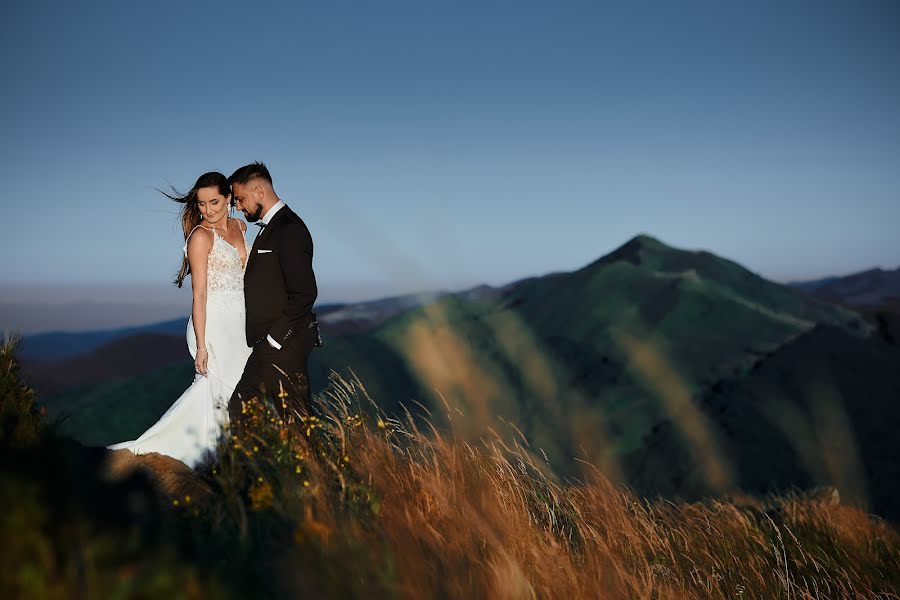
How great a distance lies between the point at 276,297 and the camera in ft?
16.2

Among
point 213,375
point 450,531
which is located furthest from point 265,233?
point 450,531

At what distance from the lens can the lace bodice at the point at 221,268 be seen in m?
5.23

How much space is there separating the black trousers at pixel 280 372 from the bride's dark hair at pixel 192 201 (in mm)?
861

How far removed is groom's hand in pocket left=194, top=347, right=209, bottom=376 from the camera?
16.8 feet

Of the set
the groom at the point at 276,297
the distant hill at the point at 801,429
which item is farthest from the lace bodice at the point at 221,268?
the distant hill at the point at 801,429

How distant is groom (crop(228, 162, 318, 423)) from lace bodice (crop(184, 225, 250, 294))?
11.4 inches

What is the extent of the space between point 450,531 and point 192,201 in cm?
325

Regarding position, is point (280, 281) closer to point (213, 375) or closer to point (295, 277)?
point (295, 277)

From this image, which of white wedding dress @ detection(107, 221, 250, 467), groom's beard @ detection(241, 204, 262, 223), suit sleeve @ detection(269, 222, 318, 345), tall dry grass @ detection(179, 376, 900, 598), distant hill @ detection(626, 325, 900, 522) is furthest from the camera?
distant hill @ detection(626, 325, 900, 522)

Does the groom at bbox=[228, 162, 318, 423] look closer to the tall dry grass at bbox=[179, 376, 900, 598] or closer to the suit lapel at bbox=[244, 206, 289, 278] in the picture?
the suit lapel at bbox=[244, 206, 289, 278]

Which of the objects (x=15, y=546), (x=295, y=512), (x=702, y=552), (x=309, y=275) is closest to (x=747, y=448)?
(x=702, y=552)

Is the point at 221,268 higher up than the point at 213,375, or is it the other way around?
the point at 221,268

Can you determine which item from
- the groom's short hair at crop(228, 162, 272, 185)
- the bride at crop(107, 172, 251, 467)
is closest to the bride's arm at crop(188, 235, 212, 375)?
the bride at crop(107, 172, 251, 467)

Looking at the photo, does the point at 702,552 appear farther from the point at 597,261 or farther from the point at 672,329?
the point at 597,261
